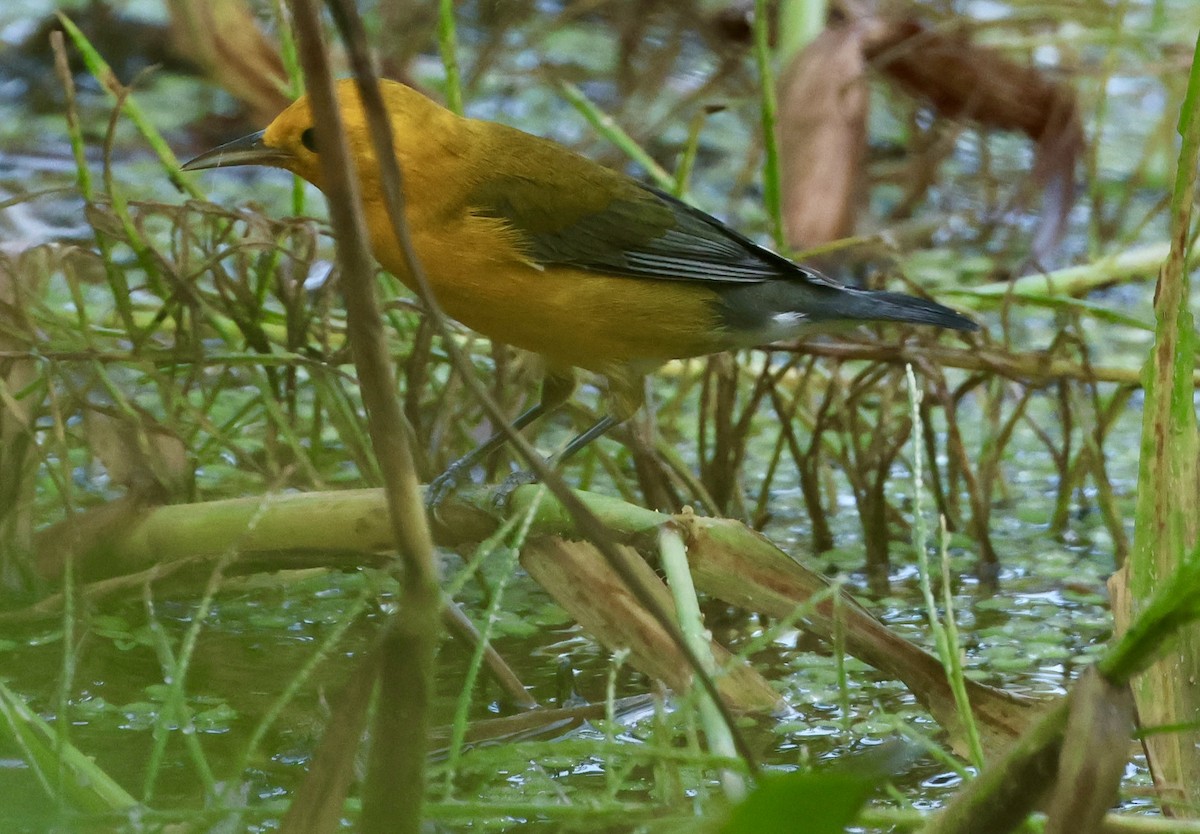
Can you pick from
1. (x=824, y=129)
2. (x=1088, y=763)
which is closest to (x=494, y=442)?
(x=1088, y=763)

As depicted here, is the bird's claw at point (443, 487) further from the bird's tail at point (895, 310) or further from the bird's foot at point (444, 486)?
the bird's tail at point (895, 310)

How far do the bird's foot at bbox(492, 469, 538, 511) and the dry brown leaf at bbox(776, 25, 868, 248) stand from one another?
2.24 meters

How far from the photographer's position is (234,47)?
14.4 feet

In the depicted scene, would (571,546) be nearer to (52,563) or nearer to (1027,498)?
(52,563)

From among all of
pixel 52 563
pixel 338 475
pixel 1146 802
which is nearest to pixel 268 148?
pixel 52 563

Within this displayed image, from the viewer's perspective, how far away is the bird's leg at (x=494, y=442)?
224cm

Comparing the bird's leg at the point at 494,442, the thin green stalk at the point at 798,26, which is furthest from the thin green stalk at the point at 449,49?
the thin green stalk at the point at 798,26

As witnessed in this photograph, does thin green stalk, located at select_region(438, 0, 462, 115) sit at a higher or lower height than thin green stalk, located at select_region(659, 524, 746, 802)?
higher

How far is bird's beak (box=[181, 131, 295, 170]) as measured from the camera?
2.21 meters

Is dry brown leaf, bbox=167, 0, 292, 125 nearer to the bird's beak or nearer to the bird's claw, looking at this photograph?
the bird's beak

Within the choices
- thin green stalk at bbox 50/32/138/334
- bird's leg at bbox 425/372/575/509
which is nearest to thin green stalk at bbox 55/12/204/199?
thin green stalk at bbox 50/32/138/334

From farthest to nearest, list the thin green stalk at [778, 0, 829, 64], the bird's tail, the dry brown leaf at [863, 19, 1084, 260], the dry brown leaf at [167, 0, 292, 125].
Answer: the dry brown leaf at [863, 19, 1084, 260], the thin green stalk at [778, 0, 829, 64], the dry brown leaf at [167, 0, 292, 125], the bird's tail

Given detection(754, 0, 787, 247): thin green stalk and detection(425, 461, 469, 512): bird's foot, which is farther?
detection(754, 0, 787, 247): thin green stalk

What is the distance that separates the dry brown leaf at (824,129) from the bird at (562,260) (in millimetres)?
1706
